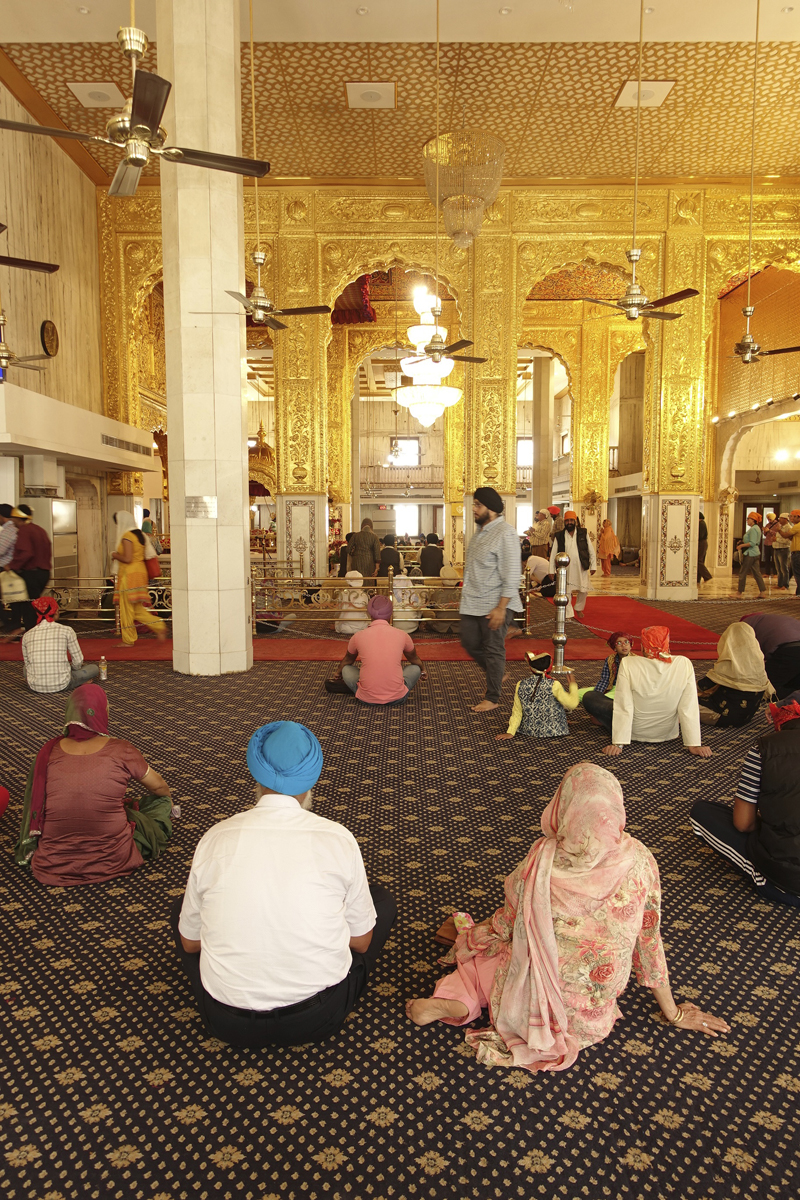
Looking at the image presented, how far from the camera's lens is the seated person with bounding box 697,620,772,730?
394 cm

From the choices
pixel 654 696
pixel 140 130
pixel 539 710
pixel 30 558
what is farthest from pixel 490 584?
pixel 30 558

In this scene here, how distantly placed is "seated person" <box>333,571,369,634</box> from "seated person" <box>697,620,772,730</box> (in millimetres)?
3399

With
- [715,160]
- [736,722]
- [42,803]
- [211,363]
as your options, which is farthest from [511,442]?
[42,803]

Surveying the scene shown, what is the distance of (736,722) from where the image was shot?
4.09m

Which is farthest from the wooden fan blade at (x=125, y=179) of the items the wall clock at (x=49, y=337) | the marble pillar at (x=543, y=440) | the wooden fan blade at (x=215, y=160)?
the marble pillar at (x=543, y=440)

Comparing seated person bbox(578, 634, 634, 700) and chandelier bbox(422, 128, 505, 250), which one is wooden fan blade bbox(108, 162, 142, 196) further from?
chandelier bbox(422, 128, 505, 250)

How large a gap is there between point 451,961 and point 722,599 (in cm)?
910

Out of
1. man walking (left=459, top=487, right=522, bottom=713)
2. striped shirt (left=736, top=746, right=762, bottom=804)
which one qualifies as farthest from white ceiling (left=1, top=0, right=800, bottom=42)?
striped shirt (left=736, top=746, right=762, bottom=804)

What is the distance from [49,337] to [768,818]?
338 inches

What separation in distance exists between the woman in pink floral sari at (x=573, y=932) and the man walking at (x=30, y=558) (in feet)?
20.8

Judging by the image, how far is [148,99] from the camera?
116 inches

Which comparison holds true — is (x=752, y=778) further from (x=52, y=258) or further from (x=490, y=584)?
(x=52, y=258)

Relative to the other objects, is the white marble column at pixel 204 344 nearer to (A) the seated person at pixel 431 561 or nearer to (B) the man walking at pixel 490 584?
(B) the man walking at pixel 490 584

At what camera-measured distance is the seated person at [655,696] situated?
11.5 ft
